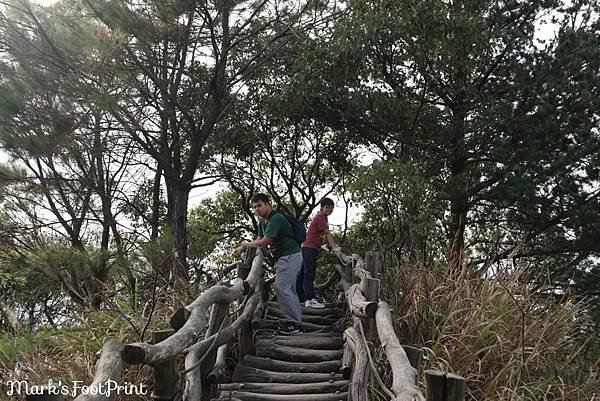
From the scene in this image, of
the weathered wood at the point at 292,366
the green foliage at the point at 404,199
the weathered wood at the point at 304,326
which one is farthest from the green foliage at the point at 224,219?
the weathered wood at the point at 292,366

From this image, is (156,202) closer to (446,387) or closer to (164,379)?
(164,379)

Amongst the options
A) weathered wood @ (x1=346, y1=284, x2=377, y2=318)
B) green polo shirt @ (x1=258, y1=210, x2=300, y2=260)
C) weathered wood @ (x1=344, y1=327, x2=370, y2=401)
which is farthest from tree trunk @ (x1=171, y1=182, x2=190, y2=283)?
weathered wood @ (x1=344, y1=327, x2=370, y2=401)

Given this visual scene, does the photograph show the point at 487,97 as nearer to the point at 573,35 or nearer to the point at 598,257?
the point at 573,35

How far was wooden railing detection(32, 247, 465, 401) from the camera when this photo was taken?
2174 millimetres

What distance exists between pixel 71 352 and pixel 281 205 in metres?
9.91

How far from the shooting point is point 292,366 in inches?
193

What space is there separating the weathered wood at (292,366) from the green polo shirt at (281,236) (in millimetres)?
1052

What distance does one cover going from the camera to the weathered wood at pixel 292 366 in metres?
4.89

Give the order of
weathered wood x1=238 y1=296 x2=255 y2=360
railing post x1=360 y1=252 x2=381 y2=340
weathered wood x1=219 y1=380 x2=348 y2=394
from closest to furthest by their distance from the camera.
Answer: railing post x1=360 y1=252 x2=381 y2=340 < weathered wood x1=219 y1=380 x2=348 y2=394 < weathered wood x1=238 y1=296 x2=255 y2=360

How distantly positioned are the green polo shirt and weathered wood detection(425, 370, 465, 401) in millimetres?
3346

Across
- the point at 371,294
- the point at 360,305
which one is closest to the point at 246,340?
the point at 371,294

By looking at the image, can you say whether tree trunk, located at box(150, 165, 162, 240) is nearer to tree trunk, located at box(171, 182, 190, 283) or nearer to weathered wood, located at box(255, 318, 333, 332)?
tree trunk, located at box(171, 182, 190, 283)

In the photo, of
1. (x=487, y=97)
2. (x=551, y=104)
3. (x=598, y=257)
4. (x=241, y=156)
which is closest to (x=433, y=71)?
(x=487, y=97)

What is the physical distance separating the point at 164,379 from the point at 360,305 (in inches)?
60.1
